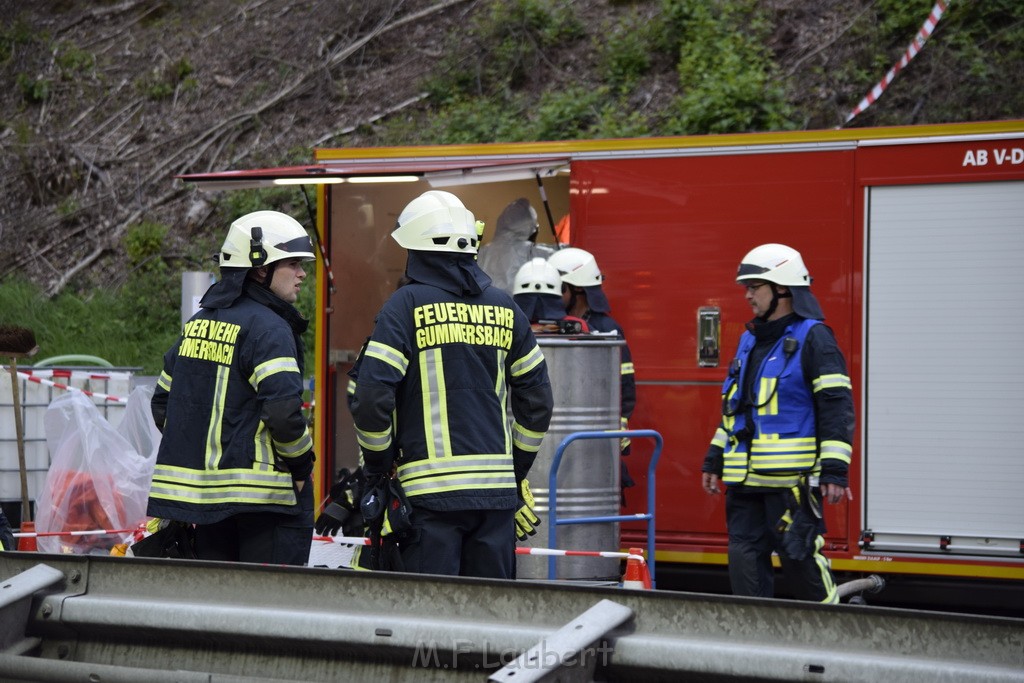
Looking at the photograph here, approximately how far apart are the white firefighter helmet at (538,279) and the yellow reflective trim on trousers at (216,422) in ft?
9.58

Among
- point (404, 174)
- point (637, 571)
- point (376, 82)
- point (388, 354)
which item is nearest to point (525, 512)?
point (637, 571)

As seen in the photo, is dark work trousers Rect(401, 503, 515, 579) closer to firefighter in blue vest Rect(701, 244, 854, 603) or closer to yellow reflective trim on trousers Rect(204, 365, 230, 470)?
yellow reflective trim on trousers Rect(204, 365, 230, 470)

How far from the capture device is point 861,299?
691 centimetres

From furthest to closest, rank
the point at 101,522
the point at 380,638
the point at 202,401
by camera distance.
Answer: the point at 101,522 → the point at 202,401 → the point at 380,638

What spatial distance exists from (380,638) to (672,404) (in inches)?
186

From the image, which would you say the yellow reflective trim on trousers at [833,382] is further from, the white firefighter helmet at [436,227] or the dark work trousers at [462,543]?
the white firefighter helmet at [436,227]

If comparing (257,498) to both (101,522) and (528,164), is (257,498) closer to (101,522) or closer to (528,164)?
(101,522)

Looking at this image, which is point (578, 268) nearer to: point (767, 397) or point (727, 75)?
point (767, 397)

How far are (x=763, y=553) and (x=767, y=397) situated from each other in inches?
30.7

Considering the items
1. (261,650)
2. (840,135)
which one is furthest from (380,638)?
(840,135)

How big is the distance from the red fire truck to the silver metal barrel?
71 cm

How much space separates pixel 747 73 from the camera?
40.8 feet

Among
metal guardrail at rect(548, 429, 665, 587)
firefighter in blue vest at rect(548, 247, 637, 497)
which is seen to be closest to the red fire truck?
firefighter in blue vest at rect(548, 247, 637, 497)

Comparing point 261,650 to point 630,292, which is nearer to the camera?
point 261,650
